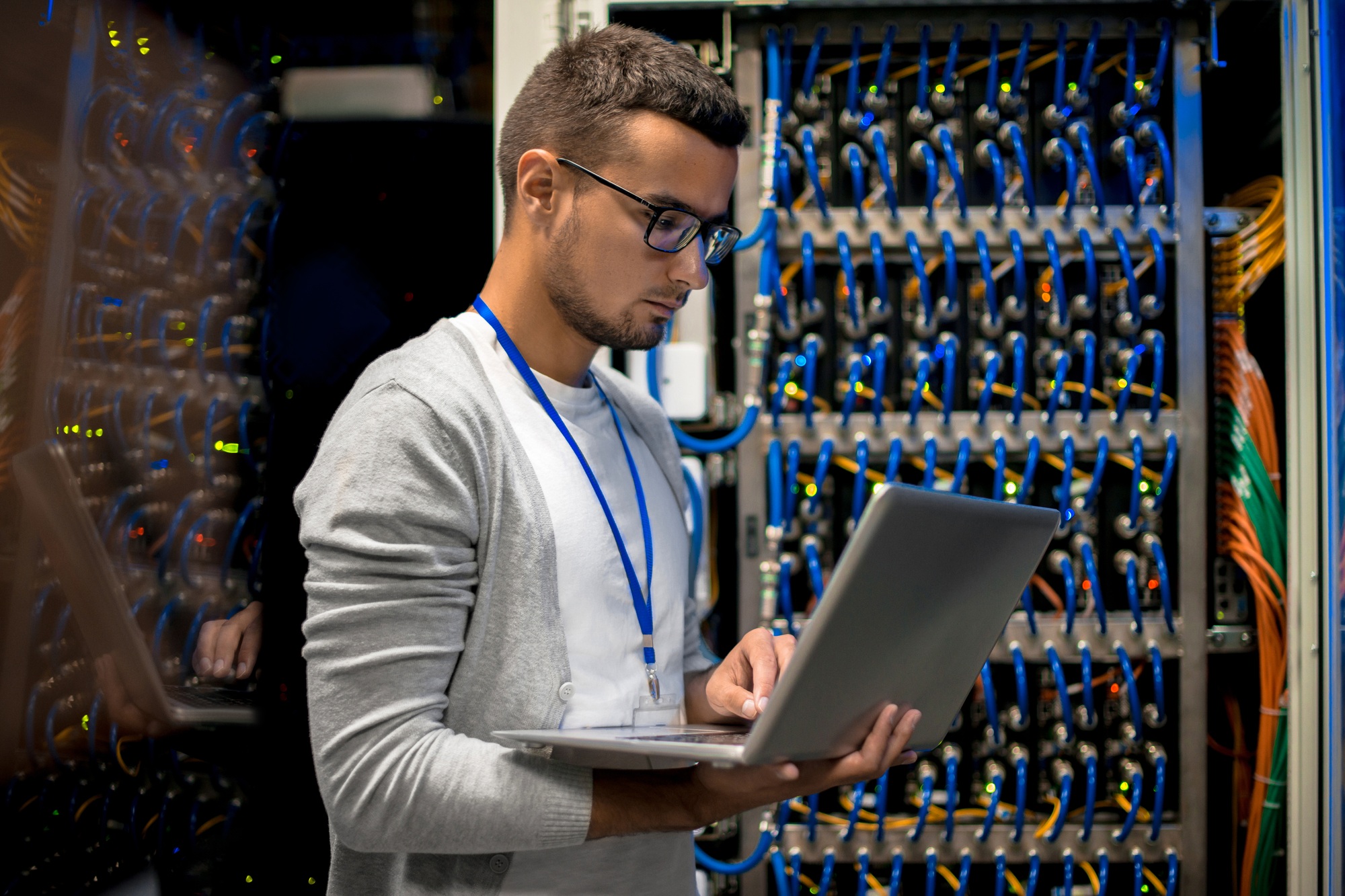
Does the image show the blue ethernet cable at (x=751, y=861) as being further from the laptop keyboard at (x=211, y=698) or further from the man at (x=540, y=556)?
the laptop keyboard at (x=211, y=698)

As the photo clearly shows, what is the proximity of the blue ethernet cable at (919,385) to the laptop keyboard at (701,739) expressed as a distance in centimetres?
106

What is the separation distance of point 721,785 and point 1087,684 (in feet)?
4.08

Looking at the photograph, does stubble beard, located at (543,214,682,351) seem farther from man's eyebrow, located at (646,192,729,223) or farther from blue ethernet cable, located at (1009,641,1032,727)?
blue ethernet cable, located at (1009,641,1032,727)

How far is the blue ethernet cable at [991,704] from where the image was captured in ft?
6.07

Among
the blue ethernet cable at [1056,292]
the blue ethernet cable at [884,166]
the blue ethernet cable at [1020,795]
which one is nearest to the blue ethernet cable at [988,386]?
the blue ethernet cable at [1056,292]

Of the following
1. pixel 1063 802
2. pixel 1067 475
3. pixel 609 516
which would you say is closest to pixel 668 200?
pixel 609 516

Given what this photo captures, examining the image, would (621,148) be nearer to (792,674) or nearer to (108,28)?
(792,674)

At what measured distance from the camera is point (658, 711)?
1131 millimetres

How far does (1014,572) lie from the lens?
0.98 meters

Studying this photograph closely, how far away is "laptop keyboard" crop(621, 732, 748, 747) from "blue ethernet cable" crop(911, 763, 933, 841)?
1004 millimetres

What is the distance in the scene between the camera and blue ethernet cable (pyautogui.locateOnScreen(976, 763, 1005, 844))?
5.99ft

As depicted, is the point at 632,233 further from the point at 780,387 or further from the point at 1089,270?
the point at 1089,270

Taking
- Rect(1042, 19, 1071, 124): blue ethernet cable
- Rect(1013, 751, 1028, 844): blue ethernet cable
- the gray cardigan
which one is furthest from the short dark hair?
Rect(1013, 751, 1028, 844): blue ethernet cable

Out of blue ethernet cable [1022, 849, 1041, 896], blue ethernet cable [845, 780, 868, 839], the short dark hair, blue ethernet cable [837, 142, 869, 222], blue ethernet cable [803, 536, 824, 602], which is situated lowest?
blue ethernet cable [1022, 849, 1041, 896]
